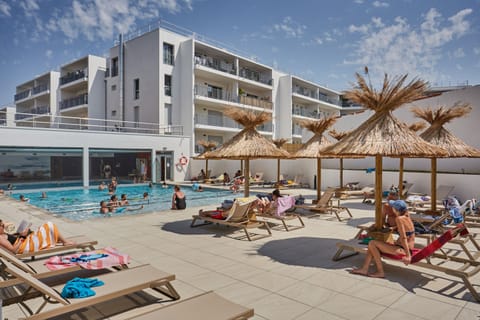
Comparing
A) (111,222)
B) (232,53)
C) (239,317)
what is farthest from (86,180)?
(239,317)

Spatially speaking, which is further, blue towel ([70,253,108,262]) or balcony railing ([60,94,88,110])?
balcony railing ([60,94,88,110])

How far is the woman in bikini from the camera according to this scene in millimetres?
4719

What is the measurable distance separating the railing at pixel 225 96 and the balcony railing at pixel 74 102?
1216cm

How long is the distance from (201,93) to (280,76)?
1302 cm

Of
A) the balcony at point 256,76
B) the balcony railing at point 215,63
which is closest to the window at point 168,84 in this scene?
the balcony railing at point 215,63

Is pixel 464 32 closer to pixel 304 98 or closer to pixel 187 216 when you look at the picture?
pixel 304 98

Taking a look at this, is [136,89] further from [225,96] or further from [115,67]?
[225,96]

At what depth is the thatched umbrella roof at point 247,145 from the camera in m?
9.09

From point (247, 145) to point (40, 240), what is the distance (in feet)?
18.2

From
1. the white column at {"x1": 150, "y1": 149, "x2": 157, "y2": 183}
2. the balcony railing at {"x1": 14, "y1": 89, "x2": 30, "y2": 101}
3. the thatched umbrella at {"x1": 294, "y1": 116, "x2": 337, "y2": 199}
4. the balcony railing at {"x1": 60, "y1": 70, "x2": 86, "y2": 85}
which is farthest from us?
the balcony railing at {"x1": 14, "y1": 89, "x2": 30, "y2": 101}

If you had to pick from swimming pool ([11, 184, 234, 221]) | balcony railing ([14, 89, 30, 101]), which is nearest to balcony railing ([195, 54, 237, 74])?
swimming pool ([11, 184, 234, 221])

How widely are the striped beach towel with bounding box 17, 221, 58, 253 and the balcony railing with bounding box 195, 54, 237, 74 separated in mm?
24106

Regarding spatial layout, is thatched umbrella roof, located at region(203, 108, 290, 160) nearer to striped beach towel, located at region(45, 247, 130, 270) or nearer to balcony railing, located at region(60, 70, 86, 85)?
striped beach towel, located at region(45, 247, 130, 270)

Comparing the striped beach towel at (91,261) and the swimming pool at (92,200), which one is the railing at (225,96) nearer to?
the swimming pool at (92,200)
